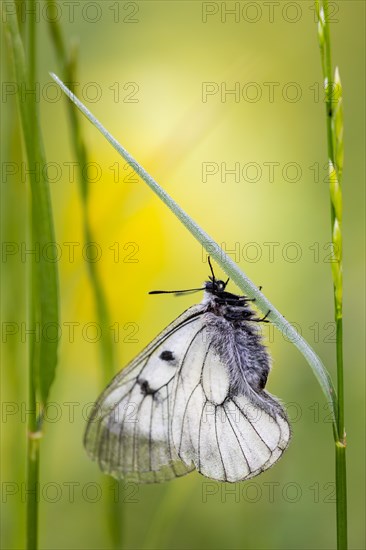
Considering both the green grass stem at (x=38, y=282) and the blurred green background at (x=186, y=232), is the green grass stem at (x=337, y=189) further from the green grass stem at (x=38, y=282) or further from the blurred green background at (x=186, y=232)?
the blurred green background at (x=186, y=232)

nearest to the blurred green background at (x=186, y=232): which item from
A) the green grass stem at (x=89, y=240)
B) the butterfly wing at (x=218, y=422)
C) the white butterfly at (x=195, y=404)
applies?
the green grass stem at (x=89, y=240)

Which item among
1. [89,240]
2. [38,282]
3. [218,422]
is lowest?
[218,422]

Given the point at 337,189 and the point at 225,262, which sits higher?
the point at 337,189

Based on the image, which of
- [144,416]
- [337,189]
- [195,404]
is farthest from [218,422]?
[337,189]

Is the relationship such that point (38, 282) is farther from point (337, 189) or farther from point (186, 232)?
point (186, 232)

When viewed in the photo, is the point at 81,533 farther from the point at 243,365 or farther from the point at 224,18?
the point at 224,18

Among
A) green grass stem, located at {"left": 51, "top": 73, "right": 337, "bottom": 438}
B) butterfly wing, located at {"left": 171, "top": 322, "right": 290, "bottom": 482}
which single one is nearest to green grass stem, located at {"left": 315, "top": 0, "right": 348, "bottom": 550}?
green grass stem, located at {"left": 51, "top": 73, "right": 337, "bottom": 438}
